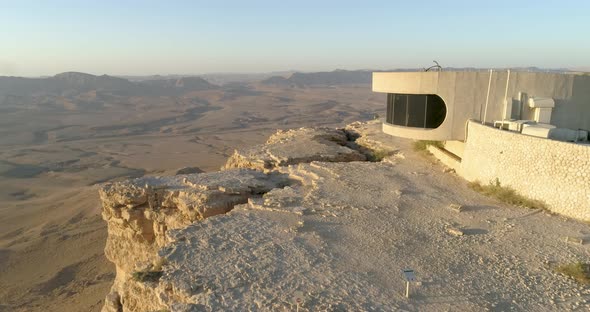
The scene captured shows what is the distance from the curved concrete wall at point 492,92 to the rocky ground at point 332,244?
2.17 metres

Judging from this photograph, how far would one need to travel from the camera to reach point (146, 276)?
7129 mm

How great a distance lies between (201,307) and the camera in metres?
6.10

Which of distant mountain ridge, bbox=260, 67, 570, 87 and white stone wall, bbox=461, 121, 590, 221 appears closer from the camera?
white stone wall, bbox=461, 121, 590, 221

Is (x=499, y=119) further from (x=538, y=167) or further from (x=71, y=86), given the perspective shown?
(x=71, y=86)

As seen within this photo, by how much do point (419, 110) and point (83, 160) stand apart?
114 feet

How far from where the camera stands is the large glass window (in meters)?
14.2

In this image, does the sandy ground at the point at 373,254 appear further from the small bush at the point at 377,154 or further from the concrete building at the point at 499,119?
the small bush at the point at 377,154

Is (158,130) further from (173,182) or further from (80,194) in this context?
(173,182)

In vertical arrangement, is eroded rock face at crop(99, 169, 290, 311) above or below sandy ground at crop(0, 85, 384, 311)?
above

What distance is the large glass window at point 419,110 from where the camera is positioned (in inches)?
559


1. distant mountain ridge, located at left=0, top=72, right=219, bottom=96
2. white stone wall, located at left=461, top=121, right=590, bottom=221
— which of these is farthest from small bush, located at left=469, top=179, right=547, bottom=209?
distant mountain ridge, located at left=0, top=72, right=219, bottom=96

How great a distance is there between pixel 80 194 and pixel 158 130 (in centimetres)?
3442

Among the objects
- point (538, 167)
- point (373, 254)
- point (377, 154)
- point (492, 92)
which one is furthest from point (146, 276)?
point (492, 92)

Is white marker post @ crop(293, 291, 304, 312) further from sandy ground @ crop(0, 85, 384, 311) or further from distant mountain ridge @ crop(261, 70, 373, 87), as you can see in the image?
distant mountain ridge @ crop(261, 70, 373, 87)
